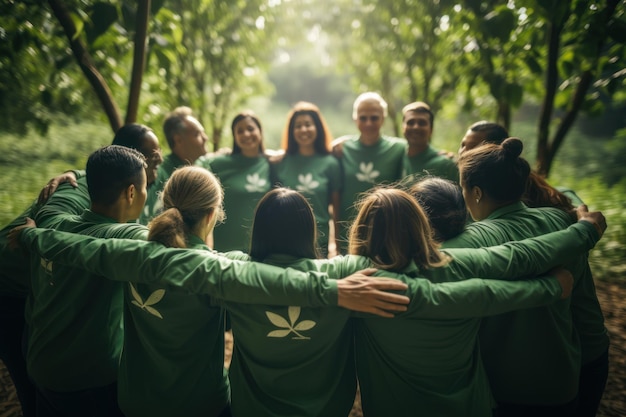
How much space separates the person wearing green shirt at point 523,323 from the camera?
6.03 ft

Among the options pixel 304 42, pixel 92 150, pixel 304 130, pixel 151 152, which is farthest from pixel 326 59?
pixel 92 150

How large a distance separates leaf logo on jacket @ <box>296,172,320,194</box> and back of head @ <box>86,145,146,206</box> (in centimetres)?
177

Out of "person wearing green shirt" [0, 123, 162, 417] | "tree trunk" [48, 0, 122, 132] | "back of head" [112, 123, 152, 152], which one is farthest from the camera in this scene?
"back of head" [112, 123, 152, 152]

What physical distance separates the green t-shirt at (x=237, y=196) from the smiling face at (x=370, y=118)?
3.79 ft

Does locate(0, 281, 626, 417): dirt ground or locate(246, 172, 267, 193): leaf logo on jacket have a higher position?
locate(246, 172, 267, 193): leaf logo on jacket

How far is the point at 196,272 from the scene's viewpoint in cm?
158

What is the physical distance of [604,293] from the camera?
4605 millimetres

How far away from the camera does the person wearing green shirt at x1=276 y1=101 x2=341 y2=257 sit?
3.57 metres

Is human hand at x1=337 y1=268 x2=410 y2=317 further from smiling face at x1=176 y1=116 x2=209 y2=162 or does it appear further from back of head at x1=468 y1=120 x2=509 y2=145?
smiling face at x1=176 y1=116 x2=209 y2=162

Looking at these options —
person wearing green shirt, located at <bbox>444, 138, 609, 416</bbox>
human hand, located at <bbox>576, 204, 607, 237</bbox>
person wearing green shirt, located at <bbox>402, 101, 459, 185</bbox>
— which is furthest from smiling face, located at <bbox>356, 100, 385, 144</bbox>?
human hand, located at <bbox>576, 204, 607, 237</bbox>

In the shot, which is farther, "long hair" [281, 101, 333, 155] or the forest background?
"long hair" [281, 101, 333, 155]

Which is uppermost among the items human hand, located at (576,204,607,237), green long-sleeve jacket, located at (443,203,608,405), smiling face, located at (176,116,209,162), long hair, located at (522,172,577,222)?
smiling face, located at (176,116,209,162)

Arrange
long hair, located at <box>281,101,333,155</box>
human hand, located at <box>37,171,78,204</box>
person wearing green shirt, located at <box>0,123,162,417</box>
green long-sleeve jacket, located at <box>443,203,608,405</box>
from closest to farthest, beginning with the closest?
1. green long-sleeve jacket, located at <box>443,203,608,405</box>
2. person wearing green shirt, located at <box>0,123,162,417</box>
3. human hand, located at <box>37,171,78,204</box>
4. long hair, located at <box>281,101,333,155</box>

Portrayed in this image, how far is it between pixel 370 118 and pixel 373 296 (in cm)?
266
